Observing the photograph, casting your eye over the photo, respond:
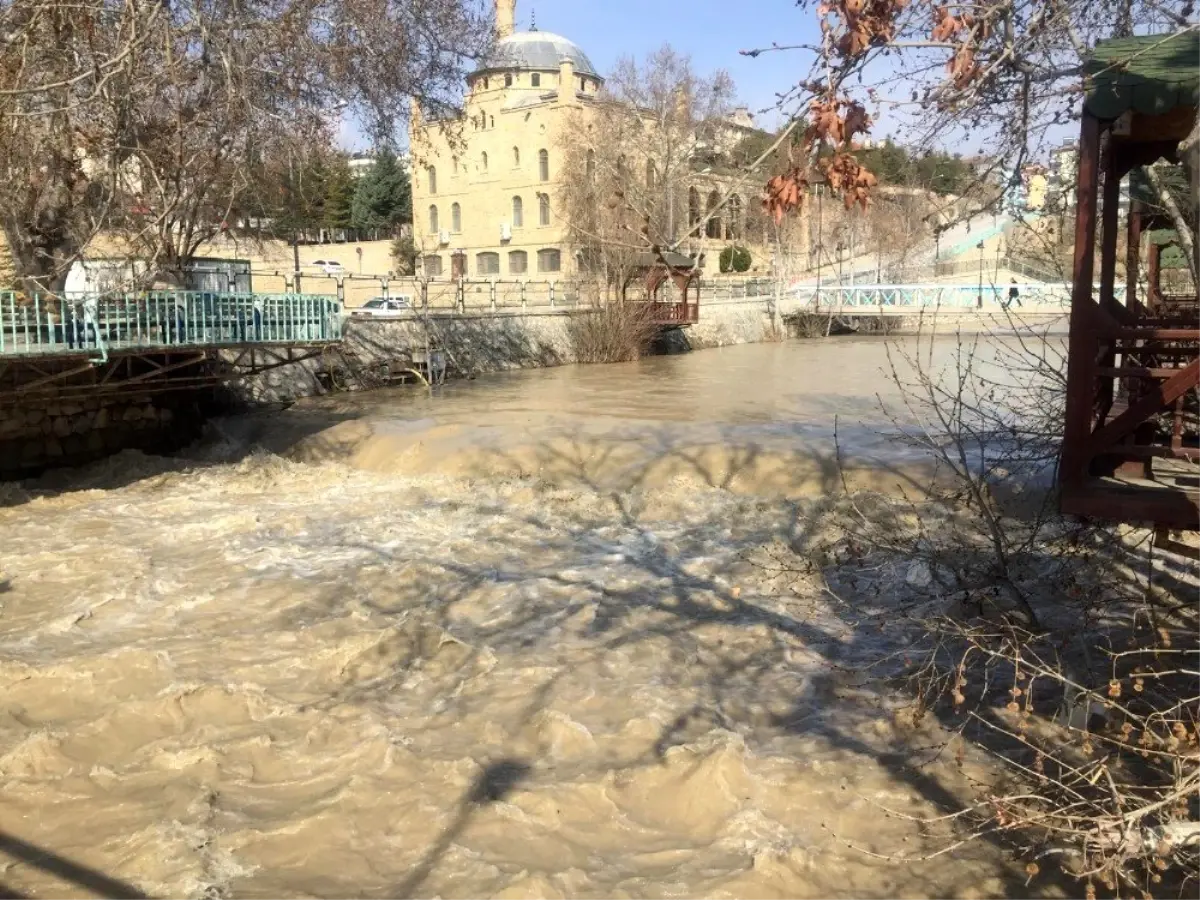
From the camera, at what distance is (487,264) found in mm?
63844

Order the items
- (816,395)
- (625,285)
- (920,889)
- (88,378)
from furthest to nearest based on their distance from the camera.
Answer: (625,285)
(816,395)
(88,378)
(920,889)

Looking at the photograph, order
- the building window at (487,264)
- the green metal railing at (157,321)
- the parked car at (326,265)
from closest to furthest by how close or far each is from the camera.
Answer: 1. the green metal railing at (157,321)
2. the parked car at (326,265)
3. the building window at (487,264)

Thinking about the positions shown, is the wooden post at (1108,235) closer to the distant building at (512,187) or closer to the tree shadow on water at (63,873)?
the tree shadow on water at (63,873)

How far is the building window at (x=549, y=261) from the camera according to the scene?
196 feet

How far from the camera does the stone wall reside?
51.9ft

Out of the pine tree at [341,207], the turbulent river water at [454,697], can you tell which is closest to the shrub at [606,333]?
the turbulent river water at [454,697]

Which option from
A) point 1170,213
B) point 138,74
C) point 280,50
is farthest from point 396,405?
point 1170,213

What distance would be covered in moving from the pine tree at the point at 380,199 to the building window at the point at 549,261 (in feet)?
40.0

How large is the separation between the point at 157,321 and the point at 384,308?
1681 centimetres

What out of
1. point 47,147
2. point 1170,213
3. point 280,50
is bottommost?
point 1170,213

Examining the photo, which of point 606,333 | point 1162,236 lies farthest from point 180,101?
point 606,333

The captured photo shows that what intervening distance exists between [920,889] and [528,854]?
6.73 feet

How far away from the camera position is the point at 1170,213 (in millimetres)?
7387

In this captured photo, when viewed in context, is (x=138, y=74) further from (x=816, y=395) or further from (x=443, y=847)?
(x=816, y=395)
